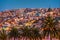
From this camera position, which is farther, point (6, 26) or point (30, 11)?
point (30, 11)

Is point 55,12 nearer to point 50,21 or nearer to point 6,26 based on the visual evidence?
point 6,26

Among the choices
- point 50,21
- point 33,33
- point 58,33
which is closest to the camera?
point 50,21

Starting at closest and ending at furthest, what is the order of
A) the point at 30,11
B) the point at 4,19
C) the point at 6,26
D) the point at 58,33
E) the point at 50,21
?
the point at 50,21 → the point at 58,33 → the point at 6,26 → the point at 4,19 → the point at 30,11

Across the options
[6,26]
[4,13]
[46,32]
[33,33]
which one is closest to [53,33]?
[46,32]

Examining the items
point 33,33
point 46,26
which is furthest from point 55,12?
point 46,26

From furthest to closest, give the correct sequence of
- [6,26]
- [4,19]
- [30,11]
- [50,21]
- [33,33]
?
[30,11]
[4,19]
[6,26]
[33,33]
[50,21]

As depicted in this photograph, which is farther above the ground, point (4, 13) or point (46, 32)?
point (4, 13)

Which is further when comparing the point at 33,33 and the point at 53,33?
the point at 33,33

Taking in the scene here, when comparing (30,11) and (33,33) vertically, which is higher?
(30,11)

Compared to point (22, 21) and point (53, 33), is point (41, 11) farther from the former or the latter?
point (53, 33)
